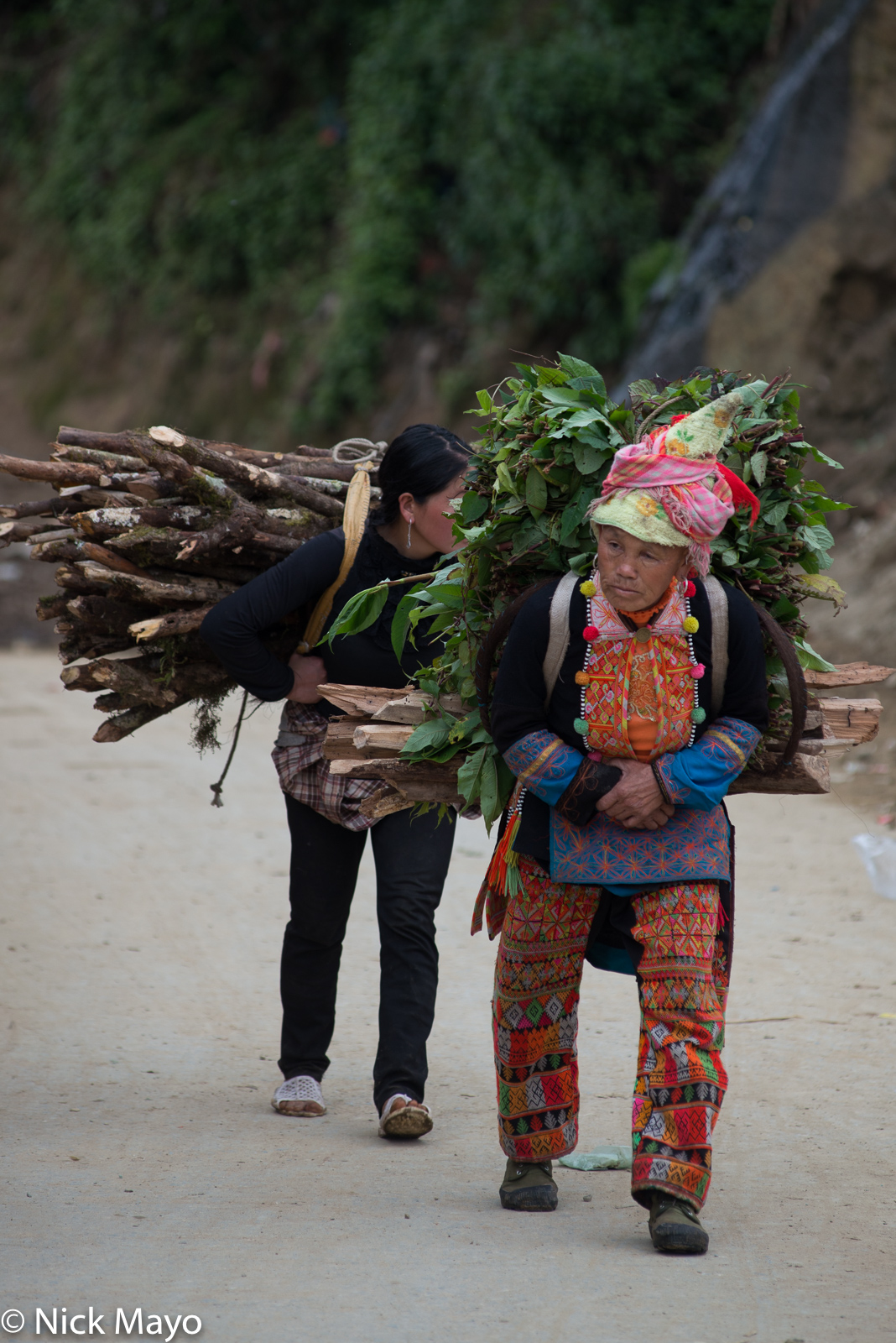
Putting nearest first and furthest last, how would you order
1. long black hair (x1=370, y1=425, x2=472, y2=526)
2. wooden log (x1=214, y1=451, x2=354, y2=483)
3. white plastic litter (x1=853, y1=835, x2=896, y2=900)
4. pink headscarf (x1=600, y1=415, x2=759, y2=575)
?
pink headscarf (x1=600, y1=415, x2=759, y2=575) < long black hair (x1=370, y1=425, x2=472, y2=526) < wooden log (x1=214, y1=451, x2=354, y2=483) < white plastic litter (x1=853, y1=835, x2=896, y2=900)

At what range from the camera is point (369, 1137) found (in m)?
3.94

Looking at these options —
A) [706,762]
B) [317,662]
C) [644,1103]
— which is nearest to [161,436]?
[317,662]

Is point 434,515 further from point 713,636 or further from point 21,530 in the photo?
point 21,530

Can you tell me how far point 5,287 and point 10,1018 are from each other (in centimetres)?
2415

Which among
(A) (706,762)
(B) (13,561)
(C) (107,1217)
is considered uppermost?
(B) (13,561)

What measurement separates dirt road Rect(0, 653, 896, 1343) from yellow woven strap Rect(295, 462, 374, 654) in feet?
4.68

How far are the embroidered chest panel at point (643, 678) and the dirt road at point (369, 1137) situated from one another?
113 cm

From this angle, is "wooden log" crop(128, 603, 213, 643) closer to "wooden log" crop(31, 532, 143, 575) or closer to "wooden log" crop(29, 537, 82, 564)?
"wooden log" crop(31, 532, 143, 575)

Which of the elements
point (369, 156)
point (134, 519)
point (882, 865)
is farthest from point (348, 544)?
point (369, 156)

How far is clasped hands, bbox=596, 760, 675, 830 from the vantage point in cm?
303

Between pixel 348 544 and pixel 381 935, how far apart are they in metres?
1.10

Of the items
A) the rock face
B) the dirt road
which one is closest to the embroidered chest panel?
the dirt road

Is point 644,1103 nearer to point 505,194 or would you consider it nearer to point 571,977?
point 571,977

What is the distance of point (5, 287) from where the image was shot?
26.6 m
